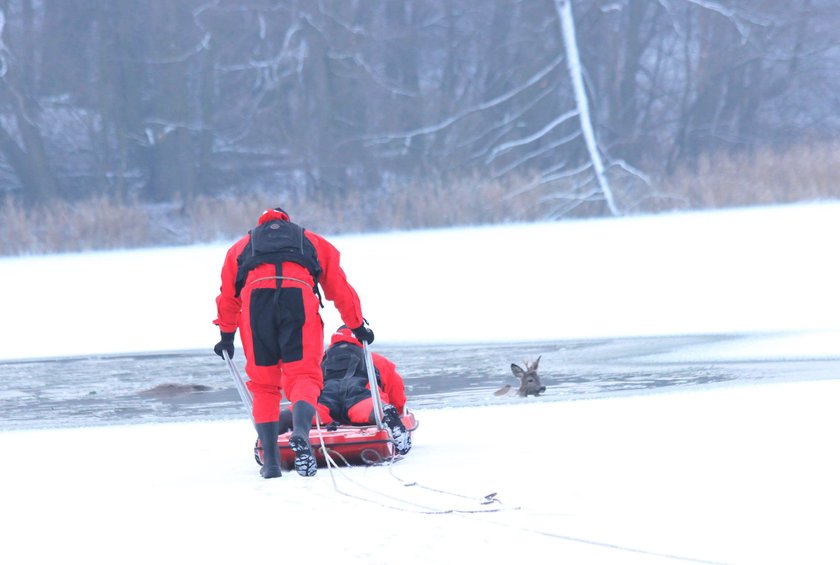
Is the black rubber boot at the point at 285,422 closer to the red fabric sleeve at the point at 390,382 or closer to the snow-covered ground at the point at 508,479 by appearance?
the snow-covered ground at the point at 508,479

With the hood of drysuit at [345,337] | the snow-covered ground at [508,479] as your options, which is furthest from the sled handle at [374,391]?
the hood of drysuit at [345,337]

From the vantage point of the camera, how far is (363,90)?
3869cm

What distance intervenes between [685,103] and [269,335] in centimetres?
3445

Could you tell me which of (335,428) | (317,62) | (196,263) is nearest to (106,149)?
(317,62)

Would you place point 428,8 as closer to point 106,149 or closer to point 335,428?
point 106,149

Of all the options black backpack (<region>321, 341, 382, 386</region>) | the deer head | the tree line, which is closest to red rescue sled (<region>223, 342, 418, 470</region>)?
black backpack (<region>321, 341, 382, 386</region>)

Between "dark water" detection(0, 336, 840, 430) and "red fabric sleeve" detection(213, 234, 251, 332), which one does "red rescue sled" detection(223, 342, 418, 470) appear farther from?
"dark water" detection(0, 336, 840, 430)

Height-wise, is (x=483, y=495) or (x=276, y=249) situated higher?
(x=276, y=249)

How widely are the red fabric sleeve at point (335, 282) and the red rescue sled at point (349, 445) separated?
0.56 m

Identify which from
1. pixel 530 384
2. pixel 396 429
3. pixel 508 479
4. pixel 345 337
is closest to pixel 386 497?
pixel 508 479

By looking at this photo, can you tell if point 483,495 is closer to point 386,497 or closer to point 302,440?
point 386,497

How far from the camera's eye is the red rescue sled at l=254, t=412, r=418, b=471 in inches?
270

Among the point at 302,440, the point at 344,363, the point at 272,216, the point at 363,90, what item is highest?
the point at 363,90

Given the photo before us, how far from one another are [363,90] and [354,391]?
31917mm
